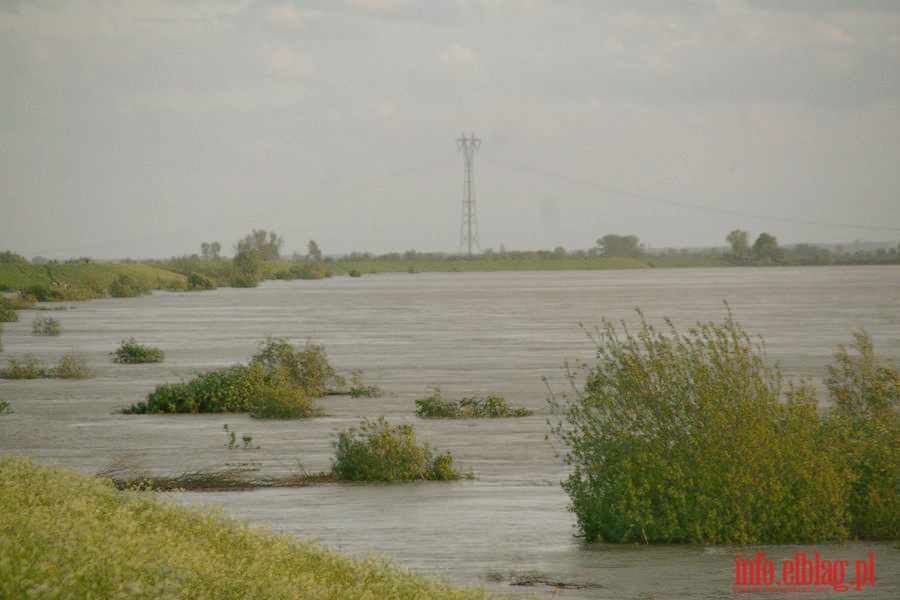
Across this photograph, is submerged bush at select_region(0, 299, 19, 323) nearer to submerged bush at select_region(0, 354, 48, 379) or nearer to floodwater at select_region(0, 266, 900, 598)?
floodwater at select_region(0, 266, 900, 598)

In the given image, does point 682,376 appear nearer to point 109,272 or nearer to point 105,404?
point 105,404

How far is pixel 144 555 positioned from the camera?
8.51 m

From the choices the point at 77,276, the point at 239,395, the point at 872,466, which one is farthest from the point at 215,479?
the point at 77,276

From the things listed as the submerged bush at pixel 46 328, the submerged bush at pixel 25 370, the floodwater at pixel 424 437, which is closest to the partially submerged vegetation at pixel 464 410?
the floodwater at pixel 424 437

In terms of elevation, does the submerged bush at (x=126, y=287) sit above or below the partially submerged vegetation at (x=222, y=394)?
above

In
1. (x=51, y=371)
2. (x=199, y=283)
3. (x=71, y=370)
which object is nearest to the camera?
(x=71, y=370)

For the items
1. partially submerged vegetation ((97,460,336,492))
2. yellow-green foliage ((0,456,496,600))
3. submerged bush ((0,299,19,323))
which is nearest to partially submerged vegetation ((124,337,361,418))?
partially submerged vegetation ((97,460,336,492))

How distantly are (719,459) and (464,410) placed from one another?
55.9 ft

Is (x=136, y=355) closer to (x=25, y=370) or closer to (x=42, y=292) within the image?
(x=25, y=370)

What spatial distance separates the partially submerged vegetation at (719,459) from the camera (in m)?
15.4

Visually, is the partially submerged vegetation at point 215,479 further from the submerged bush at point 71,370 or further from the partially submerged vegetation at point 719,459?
the submerged bush at point 71,370

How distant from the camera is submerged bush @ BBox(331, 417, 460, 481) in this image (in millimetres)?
21953

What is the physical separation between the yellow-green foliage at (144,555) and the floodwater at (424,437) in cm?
335

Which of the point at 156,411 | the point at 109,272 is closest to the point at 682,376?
the point at 156,411
